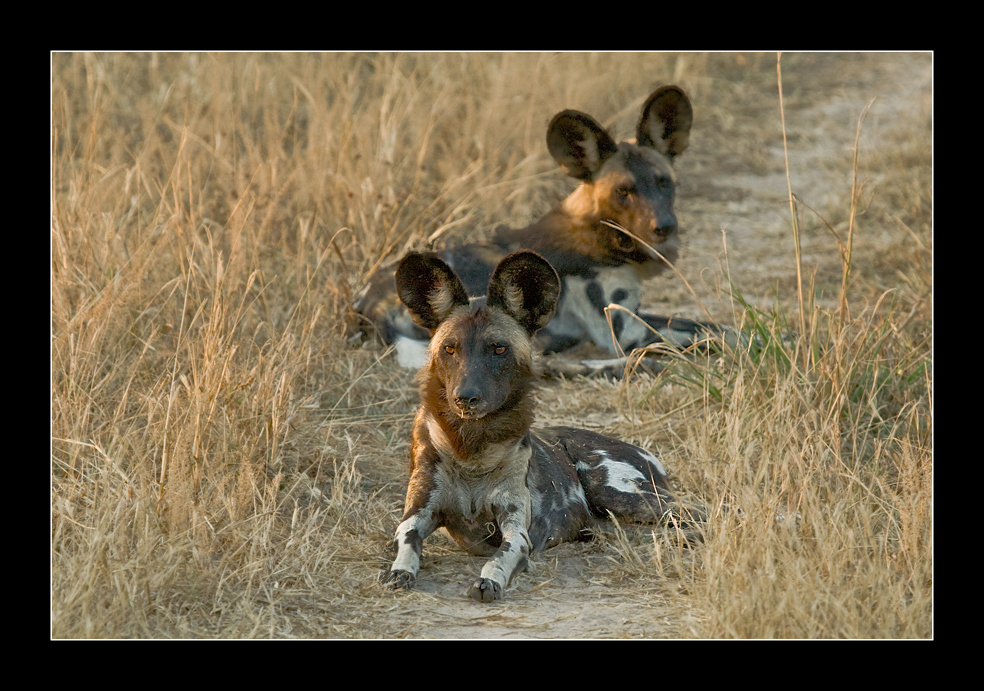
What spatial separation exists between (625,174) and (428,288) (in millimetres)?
2633

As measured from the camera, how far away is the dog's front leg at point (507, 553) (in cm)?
391

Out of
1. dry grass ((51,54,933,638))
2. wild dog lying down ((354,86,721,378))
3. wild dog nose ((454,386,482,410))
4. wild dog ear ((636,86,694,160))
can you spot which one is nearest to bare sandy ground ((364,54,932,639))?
dry grass ((51,54,933,638))

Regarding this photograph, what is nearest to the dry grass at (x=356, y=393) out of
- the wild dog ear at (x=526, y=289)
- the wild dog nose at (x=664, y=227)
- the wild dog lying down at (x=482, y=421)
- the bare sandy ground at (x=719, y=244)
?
the bare sandy ground at (x=719, y=244)

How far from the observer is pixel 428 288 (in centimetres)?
435

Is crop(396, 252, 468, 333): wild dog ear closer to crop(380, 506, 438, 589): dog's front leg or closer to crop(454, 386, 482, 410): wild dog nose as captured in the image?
crop(454, 386, 482, 410): wild dog nose

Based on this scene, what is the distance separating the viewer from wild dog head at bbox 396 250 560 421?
13.6 feet

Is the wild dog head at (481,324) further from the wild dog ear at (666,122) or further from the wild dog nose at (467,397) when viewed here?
the wild dog ear at (666,122)

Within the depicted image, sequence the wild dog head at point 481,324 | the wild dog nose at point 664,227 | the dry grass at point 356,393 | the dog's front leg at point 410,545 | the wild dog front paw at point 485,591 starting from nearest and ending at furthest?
the dry grass at point 356,393 < the wild dog front paw at point 485,591 < the dog's front leg at point 410,545 < the wild dog head at point 481,324 < the wild dog nose at point 664,227

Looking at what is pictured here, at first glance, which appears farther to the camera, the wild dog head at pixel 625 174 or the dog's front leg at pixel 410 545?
the wild dog head at pixel 625 174

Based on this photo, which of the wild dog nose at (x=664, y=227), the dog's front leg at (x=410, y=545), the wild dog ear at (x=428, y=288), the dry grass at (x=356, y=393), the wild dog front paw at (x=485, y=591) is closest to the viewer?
the dry grass at (x=356, y=393)

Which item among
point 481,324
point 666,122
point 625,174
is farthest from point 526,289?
point 666,122

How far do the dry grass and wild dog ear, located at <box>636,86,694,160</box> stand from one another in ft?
3.90

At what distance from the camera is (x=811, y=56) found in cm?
1294

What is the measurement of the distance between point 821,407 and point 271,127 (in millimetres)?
5138
